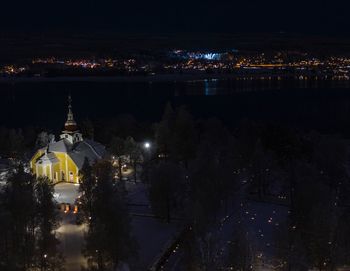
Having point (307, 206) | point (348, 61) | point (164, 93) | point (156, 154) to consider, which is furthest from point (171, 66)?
point (307, 206)

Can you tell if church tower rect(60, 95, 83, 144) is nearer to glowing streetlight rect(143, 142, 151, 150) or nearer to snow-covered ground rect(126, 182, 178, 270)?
glowing streetlight rect(143, 142, 151, 150)

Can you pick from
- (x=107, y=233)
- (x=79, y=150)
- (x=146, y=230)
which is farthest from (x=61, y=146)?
(x=107, y=233)

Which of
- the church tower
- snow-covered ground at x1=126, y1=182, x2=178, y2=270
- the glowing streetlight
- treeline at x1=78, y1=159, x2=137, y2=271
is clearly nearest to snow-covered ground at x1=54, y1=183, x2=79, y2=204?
snow-covered ground at x1=126, y1=182, x2=178, y2=270

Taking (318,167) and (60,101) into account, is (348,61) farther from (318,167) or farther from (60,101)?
(318,167)

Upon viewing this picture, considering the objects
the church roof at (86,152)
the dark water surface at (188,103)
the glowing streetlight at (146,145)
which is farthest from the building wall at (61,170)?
the dark water surface at (188,103)

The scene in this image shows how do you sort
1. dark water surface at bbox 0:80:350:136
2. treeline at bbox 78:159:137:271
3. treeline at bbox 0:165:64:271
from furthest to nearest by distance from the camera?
dark water surface at bbox 0:80:350:136 → treeline at bbox 78:159:137:271 → treeline at bbox 0:165:64:271

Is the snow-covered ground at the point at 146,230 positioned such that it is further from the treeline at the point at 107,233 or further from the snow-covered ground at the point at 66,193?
the snow-covered ground at the point at 66,193

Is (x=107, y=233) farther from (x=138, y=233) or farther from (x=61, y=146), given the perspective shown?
(x=61, y=146)
